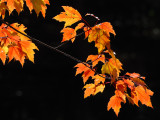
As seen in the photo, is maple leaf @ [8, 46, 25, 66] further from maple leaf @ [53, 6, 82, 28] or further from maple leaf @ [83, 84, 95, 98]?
maple leaf @ [83, 84, 95, 98]

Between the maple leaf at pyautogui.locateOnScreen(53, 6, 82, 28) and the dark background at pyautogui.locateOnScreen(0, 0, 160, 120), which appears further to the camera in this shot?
the dark background at pyautogui.locateOnScreen(0, 0, 160, 120)

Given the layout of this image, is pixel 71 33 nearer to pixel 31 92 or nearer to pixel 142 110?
pixel 31 92

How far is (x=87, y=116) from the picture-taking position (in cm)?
586

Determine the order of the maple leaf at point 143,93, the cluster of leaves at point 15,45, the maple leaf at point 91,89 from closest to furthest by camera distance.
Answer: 1. the cluster of leaves at point 15,45
2. the maple leaf at point 143,93
3. the maple leaf at point 91,89

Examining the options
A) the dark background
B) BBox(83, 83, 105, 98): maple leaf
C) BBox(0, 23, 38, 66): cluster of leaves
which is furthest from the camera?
the dark background

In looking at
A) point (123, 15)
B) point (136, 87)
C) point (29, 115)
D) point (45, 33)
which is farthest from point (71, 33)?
point (123, 15)

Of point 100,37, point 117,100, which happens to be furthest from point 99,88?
point 100,37

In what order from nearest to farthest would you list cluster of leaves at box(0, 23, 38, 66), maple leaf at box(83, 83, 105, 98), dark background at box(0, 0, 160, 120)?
cluster of leaves at box(0, 23, 38, 66), maple leaf at box(83, 83, 105, 98), dark background at box(0, 0, 160, 120)

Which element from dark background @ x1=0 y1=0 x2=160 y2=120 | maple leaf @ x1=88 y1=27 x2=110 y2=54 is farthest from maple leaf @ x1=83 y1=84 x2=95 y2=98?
dark background @ x1=0 y1=0 x2=160 y2=120

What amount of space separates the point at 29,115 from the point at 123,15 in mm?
3523

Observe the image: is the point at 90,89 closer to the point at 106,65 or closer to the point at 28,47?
the point at 106,65

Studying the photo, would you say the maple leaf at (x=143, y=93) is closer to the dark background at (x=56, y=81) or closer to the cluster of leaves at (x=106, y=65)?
the cluster of leaves at (x=106, y=65)

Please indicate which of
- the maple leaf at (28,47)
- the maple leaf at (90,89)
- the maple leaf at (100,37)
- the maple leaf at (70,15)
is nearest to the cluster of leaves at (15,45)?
the maple leaf at (28,47)

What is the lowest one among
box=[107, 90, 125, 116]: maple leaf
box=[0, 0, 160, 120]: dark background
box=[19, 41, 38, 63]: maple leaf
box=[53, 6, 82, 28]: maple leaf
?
box=[107, 90, 125, 116]: maple leaf
